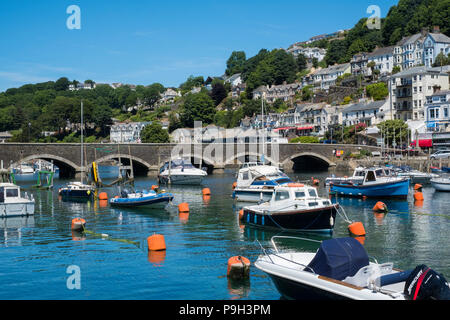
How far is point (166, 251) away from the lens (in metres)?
23.7

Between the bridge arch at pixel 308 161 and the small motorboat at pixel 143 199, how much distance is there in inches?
2177

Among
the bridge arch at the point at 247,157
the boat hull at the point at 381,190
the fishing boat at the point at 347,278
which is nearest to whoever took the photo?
the fishing boat at the point at 347,278

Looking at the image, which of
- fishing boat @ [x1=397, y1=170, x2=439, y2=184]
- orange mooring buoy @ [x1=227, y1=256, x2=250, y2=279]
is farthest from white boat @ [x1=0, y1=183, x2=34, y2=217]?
fishing boat @ [x1=397, y1=170, x2=439, y2=184]

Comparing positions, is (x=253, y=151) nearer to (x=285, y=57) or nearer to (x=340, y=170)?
(x=340, y=170)

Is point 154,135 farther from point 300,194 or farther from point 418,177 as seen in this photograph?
point 300,194

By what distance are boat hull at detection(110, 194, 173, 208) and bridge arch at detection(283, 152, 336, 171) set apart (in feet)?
183

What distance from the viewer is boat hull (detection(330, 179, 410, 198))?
43.3 m

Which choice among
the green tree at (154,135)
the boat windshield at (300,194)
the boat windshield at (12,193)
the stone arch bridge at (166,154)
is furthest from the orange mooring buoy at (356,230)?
the green tree at (154,135)

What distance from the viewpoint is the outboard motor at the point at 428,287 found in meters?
11.9

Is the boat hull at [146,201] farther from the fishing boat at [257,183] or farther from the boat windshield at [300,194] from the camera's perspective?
the boat windshield at [300,194]

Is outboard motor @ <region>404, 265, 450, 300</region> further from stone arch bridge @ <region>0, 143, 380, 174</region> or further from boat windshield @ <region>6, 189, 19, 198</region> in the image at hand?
stone arch bridge @ <region>0, 143, 380, 174</region>

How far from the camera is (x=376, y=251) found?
75.9ft
